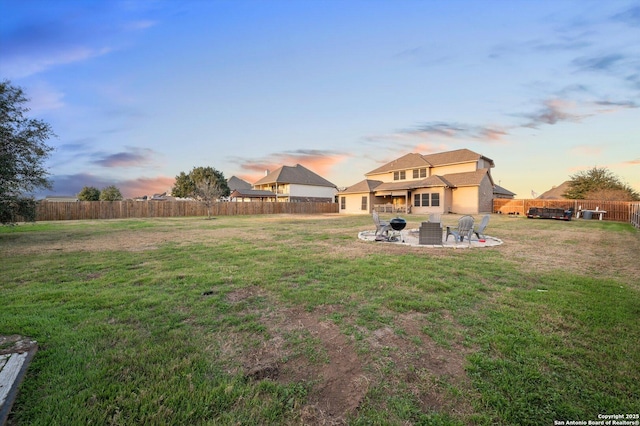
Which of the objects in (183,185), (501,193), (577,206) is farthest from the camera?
(183,185)

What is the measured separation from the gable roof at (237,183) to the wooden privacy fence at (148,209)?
24486 millimetres

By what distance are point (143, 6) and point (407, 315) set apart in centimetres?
1308

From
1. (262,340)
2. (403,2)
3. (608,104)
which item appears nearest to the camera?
(262,340)

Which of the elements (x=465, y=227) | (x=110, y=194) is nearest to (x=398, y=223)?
(x=465, y=227)

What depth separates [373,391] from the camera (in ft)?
7.61

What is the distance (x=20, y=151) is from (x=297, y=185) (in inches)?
1544

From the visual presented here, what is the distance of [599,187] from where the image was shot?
1270 inches

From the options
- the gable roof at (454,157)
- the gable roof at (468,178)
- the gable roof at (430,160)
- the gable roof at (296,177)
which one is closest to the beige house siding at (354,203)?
the gable roof at (430,160)

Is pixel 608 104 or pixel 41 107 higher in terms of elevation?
pixel 608 104

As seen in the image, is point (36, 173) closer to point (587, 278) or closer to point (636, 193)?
point (587, 278)

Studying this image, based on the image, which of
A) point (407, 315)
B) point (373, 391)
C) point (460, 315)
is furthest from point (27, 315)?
point (460, 315)

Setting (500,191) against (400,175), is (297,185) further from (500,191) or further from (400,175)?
(500,191)

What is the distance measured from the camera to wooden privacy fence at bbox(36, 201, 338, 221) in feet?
89.4

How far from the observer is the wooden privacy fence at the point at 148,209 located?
27.2 metres
